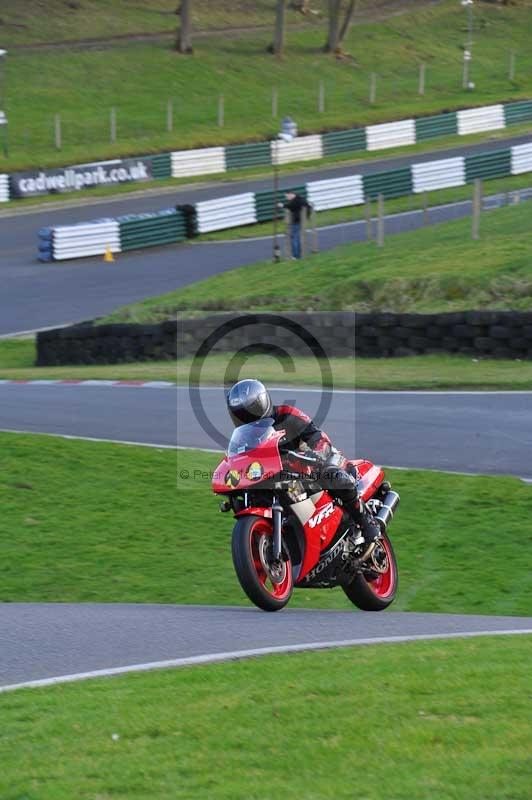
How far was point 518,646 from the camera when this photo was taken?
23.6 feet

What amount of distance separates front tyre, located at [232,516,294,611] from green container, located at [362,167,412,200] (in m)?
30.6

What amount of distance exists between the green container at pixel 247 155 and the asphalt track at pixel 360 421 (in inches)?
1070

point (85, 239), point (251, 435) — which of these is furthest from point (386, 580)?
point (85, 239)

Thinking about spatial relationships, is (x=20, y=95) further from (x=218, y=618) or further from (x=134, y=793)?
(x=134, y=793)

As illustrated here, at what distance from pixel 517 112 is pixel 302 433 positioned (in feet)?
154

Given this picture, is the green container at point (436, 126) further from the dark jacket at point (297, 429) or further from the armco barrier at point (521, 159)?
the dark jacket at point (297, 429)

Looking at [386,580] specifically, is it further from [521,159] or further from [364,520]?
[521,159]

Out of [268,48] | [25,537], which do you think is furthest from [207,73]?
[25,537]

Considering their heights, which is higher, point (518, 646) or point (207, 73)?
point (207, 73)

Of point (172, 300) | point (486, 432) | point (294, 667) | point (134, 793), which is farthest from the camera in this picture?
point (172, 300)

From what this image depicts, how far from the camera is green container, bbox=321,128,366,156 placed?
47.0 metres

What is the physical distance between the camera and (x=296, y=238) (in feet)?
96.1

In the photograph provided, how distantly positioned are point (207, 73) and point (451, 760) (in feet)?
177

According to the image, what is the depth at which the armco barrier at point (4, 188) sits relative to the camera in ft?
128
